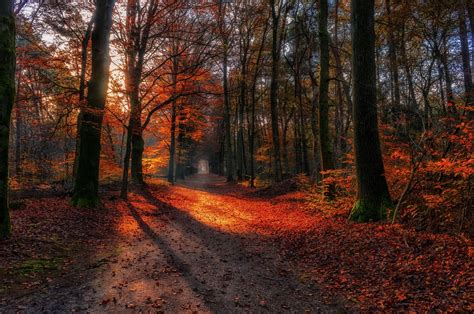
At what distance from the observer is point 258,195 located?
1786 centimetres

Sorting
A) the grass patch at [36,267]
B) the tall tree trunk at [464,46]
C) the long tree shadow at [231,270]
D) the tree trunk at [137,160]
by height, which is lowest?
the long tree shadow at [231,270]

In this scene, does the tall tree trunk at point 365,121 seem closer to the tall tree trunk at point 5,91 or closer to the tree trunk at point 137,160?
the tall tree trunk at point 5,91

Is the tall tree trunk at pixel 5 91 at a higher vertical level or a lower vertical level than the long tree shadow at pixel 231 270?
higher

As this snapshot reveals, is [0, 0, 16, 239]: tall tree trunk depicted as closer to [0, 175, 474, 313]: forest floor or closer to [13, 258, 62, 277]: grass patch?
[0, 175, 474, 313]: forest floor

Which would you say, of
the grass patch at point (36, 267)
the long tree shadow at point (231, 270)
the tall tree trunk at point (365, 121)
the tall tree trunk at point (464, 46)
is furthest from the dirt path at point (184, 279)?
the tall tree trunk at point (464, 46)

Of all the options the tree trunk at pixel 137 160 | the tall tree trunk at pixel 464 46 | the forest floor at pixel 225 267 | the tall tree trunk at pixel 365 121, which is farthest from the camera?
the tree trunk at pixel 137 160

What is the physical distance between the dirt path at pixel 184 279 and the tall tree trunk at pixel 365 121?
301 cm

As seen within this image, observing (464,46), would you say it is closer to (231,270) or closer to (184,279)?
(231,270)

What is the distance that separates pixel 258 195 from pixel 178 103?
330 inches

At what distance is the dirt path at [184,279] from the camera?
4.22 m

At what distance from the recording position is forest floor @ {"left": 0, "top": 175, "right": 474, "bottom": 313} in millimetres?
4223

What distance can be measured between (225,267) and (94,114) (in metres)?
7.45

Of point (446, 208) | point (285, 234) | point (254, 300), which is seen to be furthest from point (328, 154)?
point (254, 300)

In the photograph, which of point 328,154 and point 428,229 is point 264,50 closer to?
point 328,154
